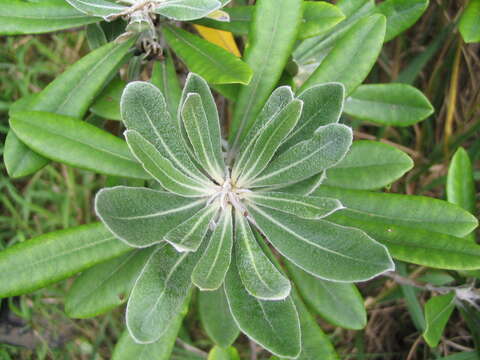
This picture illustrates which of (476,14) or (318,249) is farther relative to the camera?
(476,14)

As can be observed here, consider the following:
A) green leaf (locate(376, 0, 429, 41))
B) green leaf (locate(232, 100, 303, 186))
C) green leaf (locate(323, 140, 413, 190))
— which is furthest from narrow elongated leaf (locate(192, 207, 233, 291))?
green leaf (locate(376, 0, 429, 41))

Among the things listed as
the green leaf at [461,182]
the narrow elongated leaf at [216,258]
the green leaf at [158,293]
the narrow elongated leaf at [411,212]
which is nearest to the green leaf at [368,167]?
the narrow elongated leaf at [411,212]

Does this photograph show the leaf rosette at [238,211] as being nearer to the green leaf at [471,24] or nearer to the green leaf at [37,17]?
the green leaf at [37,17]

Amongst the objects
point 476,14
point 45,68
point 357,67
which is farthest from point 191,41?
point 45,68

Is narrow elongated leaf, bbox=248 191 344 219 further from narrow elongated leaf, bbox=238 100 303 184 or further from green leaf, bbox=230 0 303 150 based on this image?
green leaf, bbox=230 0 303 150

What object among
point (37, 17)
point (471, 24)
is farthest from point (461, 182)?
point (37, 17)

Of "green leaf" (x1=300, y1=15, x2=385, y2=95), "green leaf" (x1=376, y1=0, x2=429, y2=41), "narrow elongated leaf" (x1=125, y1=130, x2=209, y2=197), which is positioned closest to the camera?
"narrow elongated leaf" (x1=125, y1=130, x2=209, y2=197)

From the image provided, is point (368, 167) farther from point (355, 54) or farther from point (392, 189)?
point (392, 189)

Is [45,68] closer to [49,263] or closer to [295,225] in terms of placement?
[49,263]
